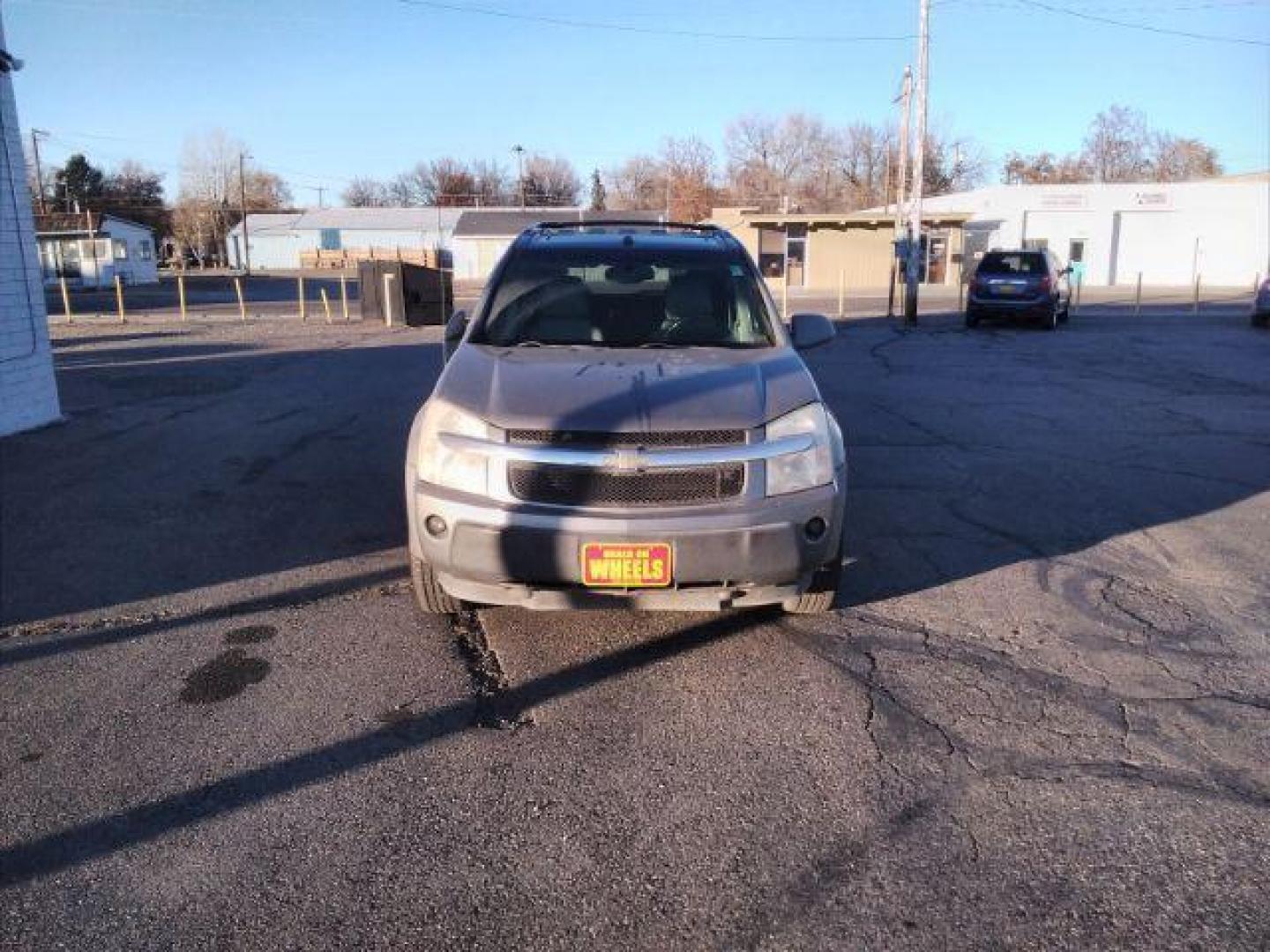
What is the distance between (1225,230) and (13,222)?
5307 cm

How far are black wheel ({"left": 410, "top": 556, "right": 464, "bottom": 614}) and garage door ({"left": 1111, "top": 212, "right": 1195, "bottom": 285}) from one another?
5231 cm

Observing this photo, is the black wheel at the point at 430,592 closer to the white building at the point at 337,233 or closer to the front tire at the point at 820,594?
the front tire at the point at 820,594

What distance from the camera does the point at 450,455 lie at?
13.4 ft

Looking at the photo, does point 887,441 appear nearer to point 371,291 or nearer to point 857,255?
point 371,291

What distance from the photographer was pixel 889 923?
8.57 feet

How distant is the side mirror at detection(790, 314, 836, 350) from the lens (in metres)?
5.59

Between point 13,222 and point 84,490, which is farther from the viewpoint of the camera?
point 13,222

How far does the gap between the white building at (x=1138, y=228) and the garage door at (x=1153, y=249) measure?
0.14 ft

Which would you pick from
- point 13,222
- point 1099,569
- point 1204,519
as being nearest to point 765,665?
point 1099,569

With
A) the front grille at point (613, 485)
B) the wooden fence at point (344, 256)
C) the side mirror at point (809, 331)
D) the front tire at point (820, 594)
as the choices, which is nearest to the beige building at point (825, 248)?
the wooden fence at point (344, 256)

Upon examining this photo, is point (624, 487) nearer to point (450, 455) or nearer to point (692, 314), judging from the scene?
point (450, 455)

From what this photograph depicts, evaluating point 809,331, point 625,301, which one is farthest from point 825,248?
point 625,301

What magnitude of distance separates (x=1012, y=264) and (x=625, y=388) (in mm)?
22607

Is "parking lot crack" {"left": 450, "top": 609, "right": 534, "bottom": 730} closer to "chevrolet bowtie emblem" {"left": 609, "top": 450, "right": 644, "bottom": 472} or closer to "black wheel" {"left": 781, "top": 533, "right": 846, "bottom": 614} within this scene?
"chevrolet bowtie emblem" {"left": 609, "top": 450, "right": 644, "bottom": 472}
